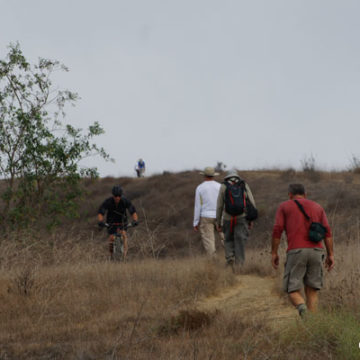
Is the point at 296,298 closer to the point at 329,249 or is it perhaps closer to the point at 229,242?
the point at 329,249

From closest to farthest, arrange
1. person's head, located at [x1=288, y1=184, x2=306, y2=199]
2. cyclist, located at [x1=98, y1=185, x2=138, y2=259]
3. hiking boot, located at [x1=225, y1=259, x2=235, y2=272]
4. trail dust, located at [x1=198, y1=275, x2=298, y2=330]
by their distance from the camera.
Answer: person's head, located at [x1=288, y1=184, x2=306, y2=199]
trail dust, located at [x1=198, y1=275, x2=298, y2=330]
hiking boot, located at [x1=225, y1=259, x2=235, y2=272]
cyclist, located at [x1=98, y1=185, x2=138, y2=259]

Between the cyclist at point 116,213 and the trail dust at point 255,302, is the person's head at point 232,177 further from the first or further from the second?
the cyclist at point 116,213

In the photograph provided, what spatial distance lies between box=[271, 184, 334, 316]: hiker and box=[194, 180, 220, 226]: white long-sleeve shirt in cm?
464

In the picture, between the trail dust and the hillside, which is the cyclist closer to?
the trail dust

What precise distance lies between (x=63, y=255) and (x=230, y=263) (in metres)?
3.00

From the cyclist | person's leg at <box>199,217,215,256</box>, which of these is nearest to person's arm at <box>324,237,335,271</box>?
person's leg at <box>199,217,215,256</box>

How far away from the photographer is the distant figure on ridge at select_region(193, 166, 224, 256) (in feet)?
35.8

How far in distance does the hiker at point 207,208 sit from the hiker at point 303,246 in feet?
15.2

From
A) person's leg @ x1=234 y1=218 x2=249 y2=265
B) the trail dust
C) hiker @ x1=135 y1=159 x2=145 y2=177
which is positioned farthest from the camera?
hiker @ x1=135 y1=159 x2=145 y2=177

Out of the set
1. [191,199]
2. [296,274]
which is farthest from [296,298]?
[191,199]

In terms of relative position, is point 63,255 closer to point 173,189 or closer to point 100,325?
point 100,325

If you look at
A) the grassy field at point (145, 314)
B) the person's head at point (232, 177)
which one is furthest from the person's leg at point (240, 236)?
the person's head at point (232, 177)

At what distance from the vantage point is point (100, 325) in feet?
21.3

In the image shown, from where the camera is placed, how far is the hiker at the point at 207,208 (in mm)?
10914
